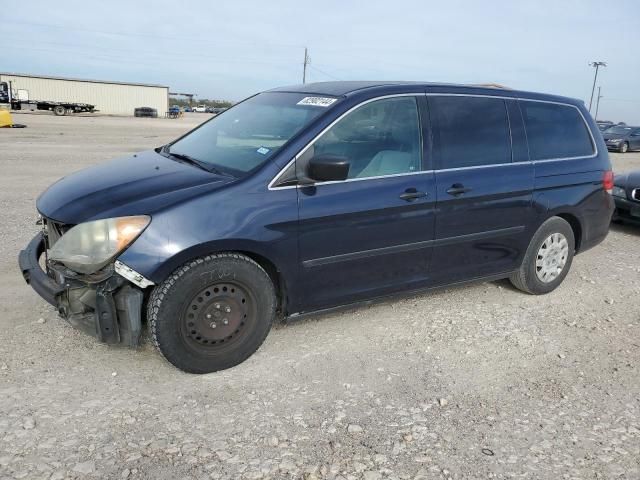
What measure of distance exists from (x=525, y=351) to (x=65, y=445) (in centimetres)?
305

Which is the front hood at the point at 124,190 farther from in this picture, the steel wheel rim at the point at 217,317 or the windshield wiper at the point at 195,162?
the steel wheel rim at the point at 217,317

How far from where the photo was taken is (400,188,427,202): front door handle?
3.92 m

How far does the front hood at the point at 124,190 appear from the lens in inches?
126

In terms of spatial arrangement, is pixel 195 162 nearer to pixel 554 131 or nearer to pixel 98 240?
pixel 98 240

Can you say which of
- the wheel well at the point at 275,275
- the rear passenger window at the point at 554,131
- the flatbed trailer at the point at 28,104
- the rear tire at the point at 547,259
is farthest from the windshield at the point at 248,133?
the flatbed trailer at the point at 28,104

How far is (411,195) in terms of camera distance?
395 centimetres

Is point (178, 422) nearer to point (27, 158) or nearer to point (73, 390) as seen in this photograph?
point (73, 390)

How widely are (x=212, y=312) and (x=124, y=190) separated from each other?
93 centimetres

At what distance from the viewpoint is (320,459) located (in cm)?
269

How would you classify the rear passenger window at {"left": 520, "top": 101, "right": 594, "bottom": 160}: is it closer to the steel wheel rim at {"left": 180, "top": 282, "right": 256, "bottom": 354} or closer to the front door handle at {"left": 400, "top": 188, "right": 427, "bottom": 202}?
the front door handle at {"left": 400, "top": 188, "right": 427, "bottom": 202}

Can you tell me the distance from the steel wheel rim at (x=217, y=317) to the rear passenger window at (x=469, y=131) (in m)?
1.85

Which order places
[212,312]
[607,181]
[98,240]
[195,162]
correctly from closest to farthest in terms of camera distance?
[98,240]
[212,312]
[195,162]
[607,181]

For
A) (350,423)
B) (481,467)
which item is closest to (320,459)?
(350,423)

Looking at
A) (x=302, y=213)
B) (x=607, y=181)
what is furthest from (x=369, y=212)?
(x=607, y=181)
